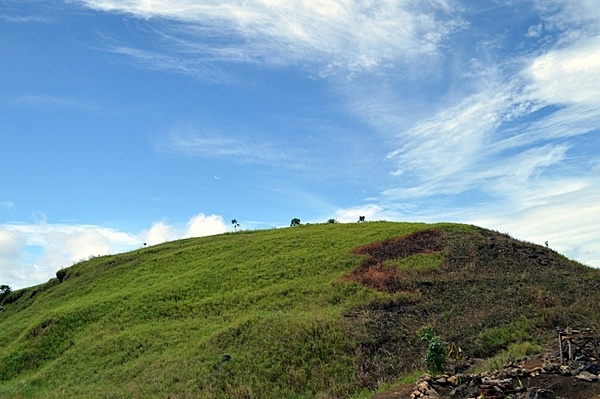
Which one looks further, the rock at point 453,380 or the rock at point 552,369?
the rock at point 453,380

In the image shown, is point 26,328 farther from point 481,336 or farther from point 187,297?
point 481,336

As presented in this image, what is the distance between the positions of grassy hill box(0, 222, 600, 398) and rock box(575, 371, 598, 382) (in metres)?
7.68

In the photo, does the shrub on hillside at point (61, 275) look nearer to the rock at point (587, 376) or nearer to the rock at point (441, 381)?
the rock at point (441, 381)

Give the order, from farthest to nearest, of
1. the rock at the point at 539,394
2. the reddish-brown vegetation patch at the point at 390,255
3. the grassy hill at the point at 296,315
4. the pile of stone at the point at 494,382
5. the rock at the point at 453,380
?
the reddish-brown vegetation patch at the point at 390,255 → the grassy hill at the point at 296,315 → the rock at the point at 453,380 → the pile of stone at the point at 494,382 → the rock at the point at 539,394

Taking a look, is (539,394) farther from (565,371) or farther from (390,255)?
(390,255)

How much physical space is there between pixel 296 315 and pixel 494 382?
50.1 feet

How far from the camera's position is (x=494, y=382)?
13016mm

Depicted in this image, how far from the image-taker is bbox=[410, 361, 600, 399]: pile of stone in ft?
41.2

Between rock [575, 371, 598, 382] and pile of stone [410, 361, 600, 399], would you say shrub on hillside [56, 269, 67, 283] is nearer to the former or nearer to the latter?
pile of stone [410, 361, 600, 399]

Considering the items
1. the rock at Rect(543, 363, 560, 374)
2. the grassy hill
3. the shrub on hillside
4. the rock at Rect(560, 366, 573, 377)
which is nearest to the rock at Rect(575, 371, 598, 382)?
the rock at Rect(560, 366, 573, 377)

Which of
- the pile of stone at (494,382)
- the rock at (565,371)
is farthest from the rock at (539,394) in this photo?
the rock at (565,371)

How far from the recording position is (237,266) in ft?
135

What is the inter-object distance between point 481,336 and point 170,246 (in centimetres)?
3960

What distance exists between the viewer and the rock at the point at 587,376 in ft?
41.6
